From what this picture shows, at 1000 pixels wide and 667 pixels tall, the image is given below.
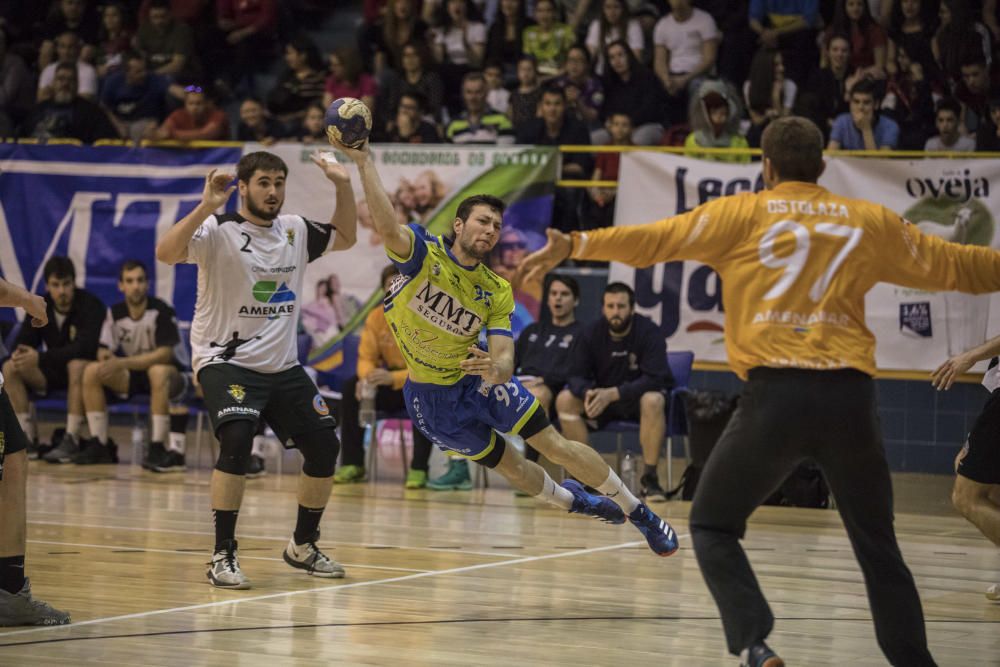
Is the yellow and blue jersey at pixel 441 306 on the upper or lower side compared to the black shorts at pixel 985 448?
upper

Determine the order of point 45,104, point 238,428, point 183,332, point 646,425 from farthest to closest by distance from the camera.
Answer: point 45,104
point 183,332
point 646,425
point 238,428

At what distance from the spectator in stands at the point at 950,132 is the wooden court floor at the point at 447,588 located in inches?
140

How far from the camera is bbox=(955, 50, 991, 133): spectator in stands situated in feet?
45.0

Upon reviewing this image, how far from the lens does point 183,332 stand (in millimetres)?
14484

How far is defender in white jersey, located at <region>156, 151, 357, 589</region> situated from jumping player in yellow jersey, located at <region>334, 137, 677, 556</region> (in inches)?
22.1

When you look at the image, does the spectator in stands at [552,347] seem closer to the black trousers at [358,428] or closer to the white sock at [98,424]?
the black trousers at [358,428]

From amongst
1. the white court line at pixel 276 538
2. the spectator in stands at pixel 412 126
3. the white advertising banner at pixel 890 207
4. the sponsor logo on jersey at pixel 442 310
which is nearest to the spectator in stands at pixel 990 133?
the white advertising banner at pixel 890 207

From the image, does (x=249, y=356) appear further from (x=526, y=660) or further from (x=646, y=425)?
(x=646, y=425)

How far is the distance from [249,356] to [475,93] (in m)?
7.69

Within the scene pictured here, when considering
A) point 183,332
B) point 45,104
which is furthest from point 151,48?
point 183,332

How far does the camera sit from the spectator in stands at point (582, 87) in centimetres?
1484

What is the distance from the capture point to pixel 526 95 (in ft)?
48.9

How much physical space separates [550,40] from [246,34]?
4194 mm

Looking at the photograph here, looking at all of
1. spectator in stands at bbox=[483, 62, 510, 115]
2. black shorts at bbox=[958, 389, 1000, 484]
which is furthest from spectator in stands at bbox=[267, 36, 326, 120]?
black shorts at bbox=[958, 389, 1000, 484]
